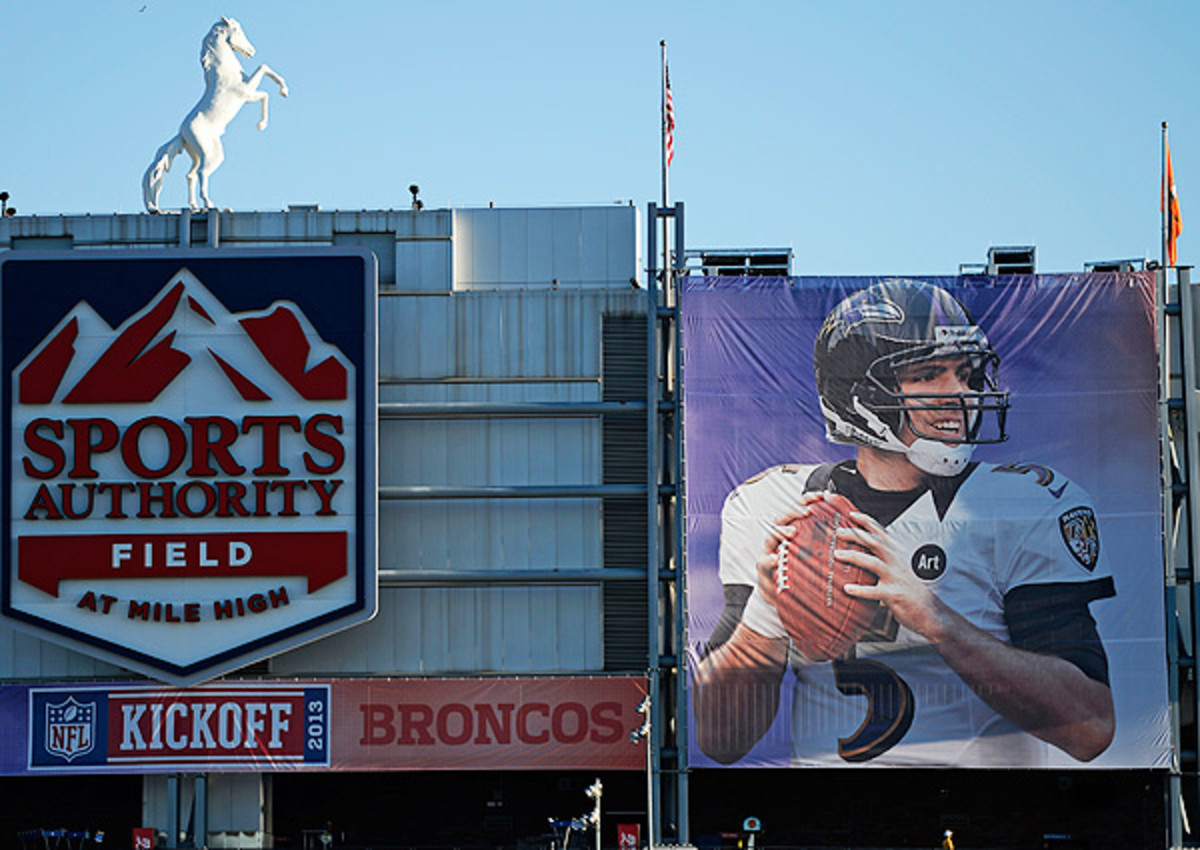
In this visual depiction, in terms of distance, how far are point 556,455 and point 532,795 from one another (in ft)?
37.4

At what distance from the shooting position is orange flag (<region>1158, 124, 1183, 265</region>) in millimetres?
76000

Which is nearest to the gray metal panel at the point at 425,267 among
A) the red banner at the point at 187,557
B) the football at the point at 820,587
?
the red banner at the point at 187,557

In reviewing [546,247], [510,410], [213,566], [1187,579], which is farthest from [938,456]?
[213,566]

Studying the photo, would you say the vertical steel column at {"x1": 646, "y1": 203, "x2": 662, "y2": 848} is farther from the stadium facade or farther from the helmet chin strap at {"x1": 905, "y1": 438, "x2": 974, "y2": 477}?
the helmet chin strap at {"x1": 905, "y1": 438, "x2": 974, "y2": 477}

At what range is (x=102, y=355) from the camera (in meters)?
75.1

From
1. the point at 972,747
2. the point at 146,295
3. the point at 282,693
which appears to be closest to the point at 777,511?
the point at 972,747

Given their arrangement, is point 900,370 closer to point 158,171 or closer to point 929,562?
point 929,562

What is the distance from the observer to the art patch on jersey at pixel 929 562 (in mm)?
73625

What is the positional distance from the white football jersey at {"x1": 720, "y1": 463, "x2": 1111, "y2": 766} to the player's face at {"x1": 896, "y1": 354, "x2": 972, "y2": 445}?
166 centimetres

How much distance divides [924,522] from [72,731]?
27832 mm

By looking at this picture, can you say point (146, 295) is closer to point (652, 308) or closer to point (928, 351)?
point (652, 308)

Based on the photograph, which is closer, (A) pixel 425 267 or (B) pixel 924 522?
(B) pixel 924 522

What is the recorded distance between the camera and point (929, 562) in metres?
73.8

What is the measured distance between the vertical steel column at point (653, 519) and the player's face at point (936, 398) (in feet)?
25.8
